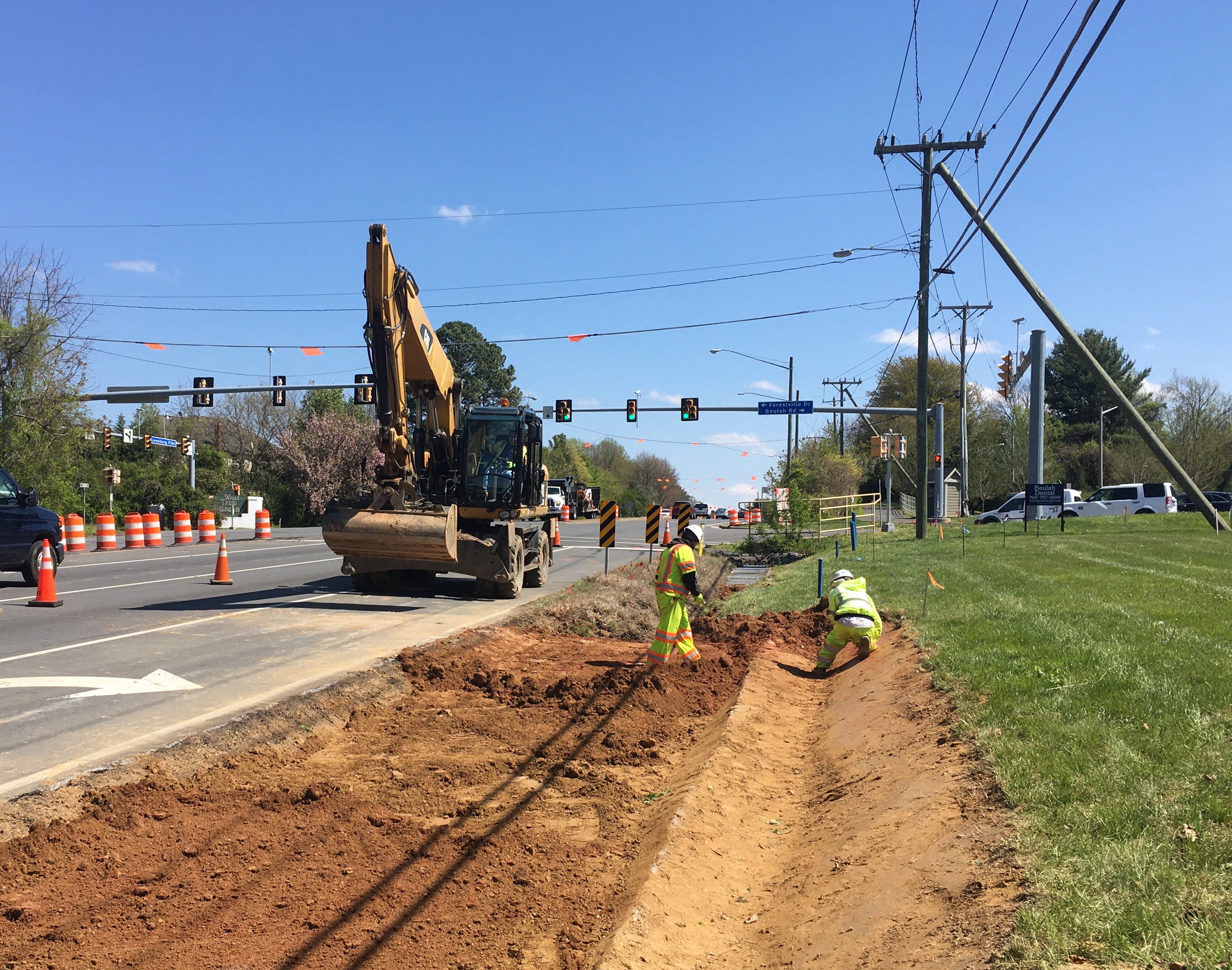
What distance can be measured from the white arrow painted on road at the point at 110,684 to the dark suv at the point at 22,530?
25.3 ft

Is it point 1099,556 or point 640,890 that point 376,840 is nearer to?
point 640,890

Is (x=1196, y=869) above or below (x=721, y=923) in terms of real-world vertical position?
above

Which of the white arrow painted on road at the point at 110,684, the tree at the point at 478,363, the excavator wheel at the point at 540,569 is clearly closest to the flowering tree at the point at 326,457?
the tree at the point at 478,363

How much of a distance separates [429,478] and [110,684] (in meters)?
8.50

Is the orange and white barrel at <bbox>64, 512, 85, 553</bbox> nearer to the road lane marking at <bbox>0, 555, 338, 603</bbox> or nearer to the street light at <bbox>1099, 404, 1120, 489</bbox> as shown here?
the road lane marking at <bbox>0, 555, 338, 603</bbox>

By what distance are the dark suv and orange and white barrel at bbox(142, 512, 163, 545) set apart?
41.5 ft

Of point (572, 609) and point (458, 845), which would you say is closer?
point (458, 845)

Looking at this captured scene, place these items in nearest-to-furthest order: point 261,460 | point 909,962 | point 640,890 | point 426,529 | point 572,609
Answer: point 909,962 → point 640,890 → point 426,529 → point 572,609 → point 261,460

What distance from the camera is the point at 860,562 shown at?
73.0 feet

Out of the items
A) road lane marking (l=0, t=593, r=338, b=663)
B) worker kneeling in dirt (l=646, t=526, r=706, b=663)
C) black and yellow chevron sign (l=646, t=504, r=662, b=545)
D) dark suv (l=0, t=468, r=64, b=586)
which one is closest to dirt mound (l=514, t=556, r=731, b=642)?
black and yellow chevron sign (l=646, t=504, r=662, b=545)

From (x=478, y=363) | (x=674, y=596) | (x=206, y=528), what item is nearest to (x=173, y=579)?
(x=674, y=596)

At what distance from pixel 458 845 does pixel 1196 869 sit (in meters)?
3.84

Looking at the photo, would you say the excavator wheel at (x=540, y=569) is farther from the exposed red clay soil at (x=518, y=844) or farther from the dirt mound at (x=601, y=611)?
the exposed red clay soil at (x=518, y=844)

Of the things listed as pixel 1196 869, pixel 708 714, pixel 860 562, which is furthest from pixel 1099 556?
pixel 1196 869
